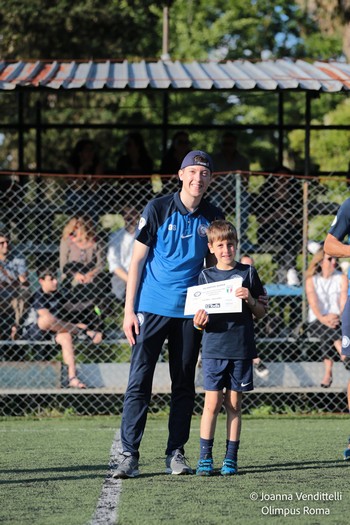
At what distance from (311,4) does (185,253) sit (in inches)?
621

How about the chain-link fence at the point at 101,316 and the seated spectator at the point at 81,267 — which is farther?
the seated spectator at the point at 81,267

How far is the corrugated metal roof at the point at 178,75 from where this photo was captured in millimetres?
10750

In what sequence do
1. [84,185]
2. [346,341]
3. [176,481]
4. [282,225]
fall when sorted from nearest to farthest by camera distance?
[176,481], [346,341], [282,225], [84,185]

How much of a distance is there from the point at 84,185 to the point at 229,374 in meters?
5.95

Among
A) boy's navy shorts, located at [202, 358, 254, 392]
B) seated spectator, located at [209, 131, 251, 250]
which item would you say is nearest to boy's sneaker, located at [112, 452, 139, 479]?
boy's navy shorts, located at [202, 358, 254, 392]

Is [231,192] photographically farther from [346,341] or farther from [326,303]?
[346,341]

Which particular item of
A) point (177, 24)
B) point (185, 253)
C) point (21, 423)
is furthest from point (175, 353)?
point (177, 24)

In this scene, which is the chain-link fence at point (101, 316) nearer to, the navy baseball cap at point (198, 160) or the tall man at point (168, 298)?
the tall man at point (168, 298)

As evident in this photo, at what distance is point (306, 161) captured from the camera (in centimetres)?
1174

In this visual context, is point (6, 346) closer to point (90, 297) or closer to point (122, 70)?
point (90, 297)

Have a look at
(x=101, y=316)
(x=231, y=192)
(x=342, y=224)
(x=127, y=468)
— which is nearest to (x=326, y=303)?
(x=231, y=192)

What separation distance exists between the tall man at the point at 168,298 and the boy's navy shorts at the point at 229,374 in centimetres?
11

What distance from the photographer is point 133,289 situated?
20.6ft

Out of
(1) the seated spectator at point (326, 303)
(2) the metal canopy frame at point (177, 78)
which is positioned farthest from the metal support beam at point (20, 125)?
(1) the seated spectator at point (326, 303)
